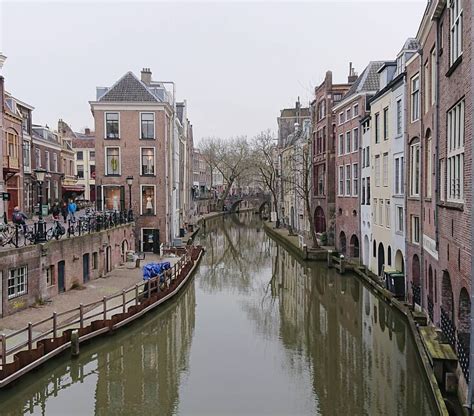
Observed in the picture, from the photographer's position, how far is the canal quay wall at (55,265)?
18.6 meters

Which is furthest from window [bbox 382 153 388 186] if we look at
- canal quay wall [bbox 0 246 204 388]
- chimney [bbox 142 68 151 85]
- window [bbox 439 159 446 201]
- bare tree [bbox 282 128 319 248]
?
chimney [bbox 142 68 151 85]

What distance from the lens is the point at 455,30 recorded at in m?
12.4

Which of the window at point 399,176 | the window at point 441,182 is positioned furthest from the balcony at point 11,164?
the window at point 441,182

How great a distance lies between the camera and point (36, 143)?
39500 millimetres

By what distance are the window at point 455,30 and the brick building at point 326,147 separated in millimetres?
27873

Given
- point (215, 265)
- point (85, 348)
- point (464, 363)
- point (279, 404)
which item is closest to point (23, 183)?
point (215, 265)

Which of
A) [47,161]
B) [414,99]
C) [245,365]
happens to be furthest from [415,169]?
[47,161]

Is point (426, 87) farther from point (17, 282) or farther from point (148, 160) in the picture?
point (148, 160)

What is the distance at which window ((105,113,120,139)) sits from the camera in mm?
36500

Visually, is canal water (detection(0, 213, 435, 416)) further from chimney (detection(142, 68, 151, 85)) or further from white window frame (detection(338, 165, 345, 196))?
chimney (detection(142, 68, 151, 85))

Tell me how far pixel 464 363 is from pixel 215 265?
88.9ft

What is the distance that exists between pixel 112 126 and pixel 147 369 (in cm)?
2425

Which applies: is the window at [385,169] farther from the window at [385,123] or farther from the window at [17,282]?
the window at [17,282]

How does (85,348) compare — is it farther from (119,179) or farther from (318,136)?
(318,136)
